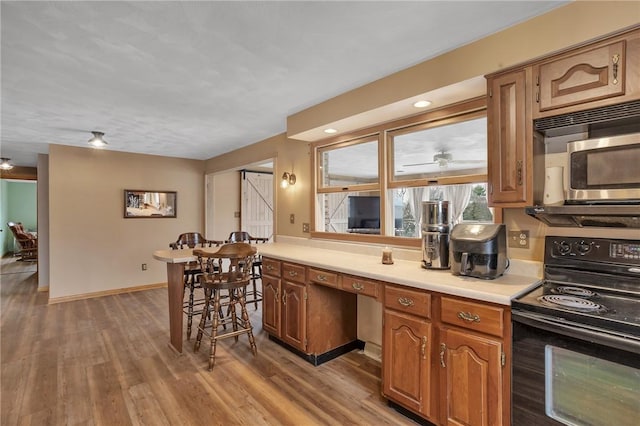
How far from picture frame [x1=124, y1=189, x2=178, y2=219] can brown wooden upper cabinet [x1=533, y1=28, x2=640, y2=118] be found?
568 centimetres

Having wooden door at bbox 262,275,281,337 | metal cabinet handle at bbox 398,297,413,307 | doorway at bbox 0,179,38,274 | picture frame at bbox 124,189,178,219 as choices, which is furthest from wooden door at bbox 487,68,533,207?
doorway at bbox 0,179,38,274

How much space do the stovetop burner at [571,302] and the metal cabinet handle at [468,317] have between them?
0.30m

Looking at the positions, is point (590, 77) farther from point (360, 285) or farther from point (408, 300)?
point (360, 285)

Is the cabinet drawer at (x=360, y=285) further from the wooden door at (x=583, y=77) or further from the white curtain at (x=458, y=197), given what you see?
the wooden door at (x=583, y=77)

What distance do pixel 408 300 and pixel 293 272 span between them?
119 cm

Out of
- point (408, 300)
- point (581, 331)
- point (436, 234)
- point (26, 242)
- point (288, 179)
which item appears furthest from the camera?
point (26, 242)

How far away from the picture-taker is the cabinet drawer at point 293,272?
111 inches

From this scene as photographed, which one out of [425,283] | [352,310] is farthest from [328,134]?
[425,283]

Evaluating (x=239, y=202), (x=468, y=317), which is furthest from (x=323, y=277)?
(x=239, y=202)

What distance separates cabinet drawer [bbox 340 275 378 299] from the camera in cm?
222

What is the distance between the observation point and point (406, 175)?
3.06 metres

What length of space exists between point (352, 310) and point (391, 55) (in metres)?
2.16

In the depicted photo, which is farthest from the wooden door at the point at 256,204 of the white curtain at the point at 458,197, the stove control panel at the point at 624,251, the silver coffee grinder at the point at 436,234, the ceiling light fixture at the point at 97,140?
the stove control panel at the point at 624,251

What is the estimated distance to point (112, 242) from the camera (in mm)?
5312
